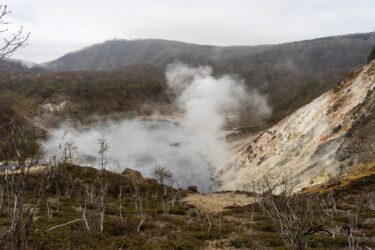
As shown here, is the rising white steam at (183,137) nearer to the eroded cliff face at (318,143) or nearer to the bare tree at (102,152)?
the bare tree at (102,152)

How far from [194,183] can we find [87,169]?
72.5 feet

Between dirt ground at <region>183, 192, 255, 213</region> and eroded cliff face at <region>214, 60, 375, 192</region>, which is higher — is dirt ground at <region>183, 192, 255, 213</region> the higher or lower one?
the lower one

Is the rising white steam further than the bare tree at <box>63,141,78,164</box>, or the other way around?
the rising white steam

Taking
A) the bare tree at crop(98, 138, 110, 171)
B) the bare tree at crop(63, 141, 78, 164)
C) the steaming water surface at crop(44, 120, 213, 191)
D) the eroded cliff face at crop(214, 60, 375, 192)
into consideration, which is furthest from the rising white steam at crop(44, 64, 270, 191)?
the eroded cliff face at crop(214, 60, 375, 192)

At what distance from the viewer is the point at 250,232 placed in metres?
19.9

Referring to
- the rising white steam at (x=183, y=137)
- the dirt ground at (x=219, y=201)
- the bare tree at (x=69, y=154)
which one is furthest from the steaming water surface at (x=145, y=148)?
the dirt ground at (x=219, y=201)

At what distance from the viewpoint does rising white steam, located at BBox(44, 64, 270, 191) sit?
214 ft

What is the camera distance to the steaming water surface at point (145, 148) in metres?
63.6

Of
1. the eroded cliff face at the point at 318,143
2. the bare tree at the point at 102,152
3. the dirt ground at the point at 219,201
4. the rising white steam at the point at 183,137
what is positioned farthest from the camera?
the rising white steam at the point at 183,137

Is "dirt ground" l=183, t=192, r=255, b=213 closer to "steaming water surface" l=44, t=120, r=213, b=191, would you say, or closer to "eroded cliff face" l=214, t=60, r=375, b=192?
"eroded cliff face" l=214, t=60, r=375, b=192

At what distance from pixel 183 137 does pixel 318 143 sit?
44.1 meters

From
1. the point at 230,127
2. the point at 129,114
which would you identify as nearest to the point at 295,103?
the point at 230,127

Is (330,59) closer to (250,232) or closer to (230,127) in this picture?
(230,127)

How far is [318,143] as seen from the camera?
1778 inches
